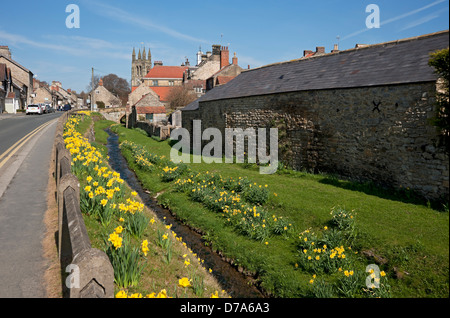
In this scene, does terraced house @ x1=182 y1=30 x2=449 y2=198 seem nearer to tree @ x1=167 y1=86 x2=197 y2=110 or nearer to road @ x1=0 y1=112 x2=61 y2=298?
road @ x1=0 y1=112 x2=61 y2=298

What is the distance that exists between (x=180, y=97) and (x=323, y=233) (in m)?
51.9

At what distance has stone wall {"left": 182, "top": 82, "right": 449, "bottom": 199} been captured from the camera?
9914 mm

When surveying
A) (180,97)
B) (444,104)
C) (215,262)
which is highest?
(180,97)

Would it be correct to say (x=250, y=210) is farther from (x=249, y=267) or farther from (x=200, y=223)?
(x=249, y=267)

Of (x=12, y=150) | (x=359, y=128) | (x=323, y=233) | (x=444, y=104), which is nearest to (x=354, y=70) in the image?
(x=359, y=128)

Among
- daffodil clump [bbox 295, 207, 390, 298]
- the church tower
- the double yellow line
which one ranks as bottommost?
daffodil clump [bbox 295, 207, 390, 298]

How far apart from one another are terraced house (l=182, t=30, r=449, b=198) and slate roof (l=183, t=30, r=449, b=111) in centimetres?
4

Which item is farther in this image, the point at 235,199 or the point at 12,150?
the point at 12,150

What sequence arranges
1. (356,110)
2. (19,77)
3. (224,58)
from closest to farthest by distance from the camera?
(356,110) < (224,58) < (19,77)

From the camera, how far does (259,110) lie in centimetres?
1780

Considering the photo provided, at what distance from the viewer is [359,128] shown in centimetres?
1246

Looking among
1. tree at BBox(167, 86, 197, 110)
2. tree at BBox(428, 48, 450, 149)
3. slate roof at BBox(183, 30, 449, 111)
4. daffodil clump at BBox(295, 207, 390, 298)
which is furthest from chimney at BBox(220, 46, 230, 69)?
tree at BBox(428, 48, 450, 149)

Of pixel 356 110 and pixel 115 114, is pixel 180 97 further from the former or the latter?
pixel 356 110
